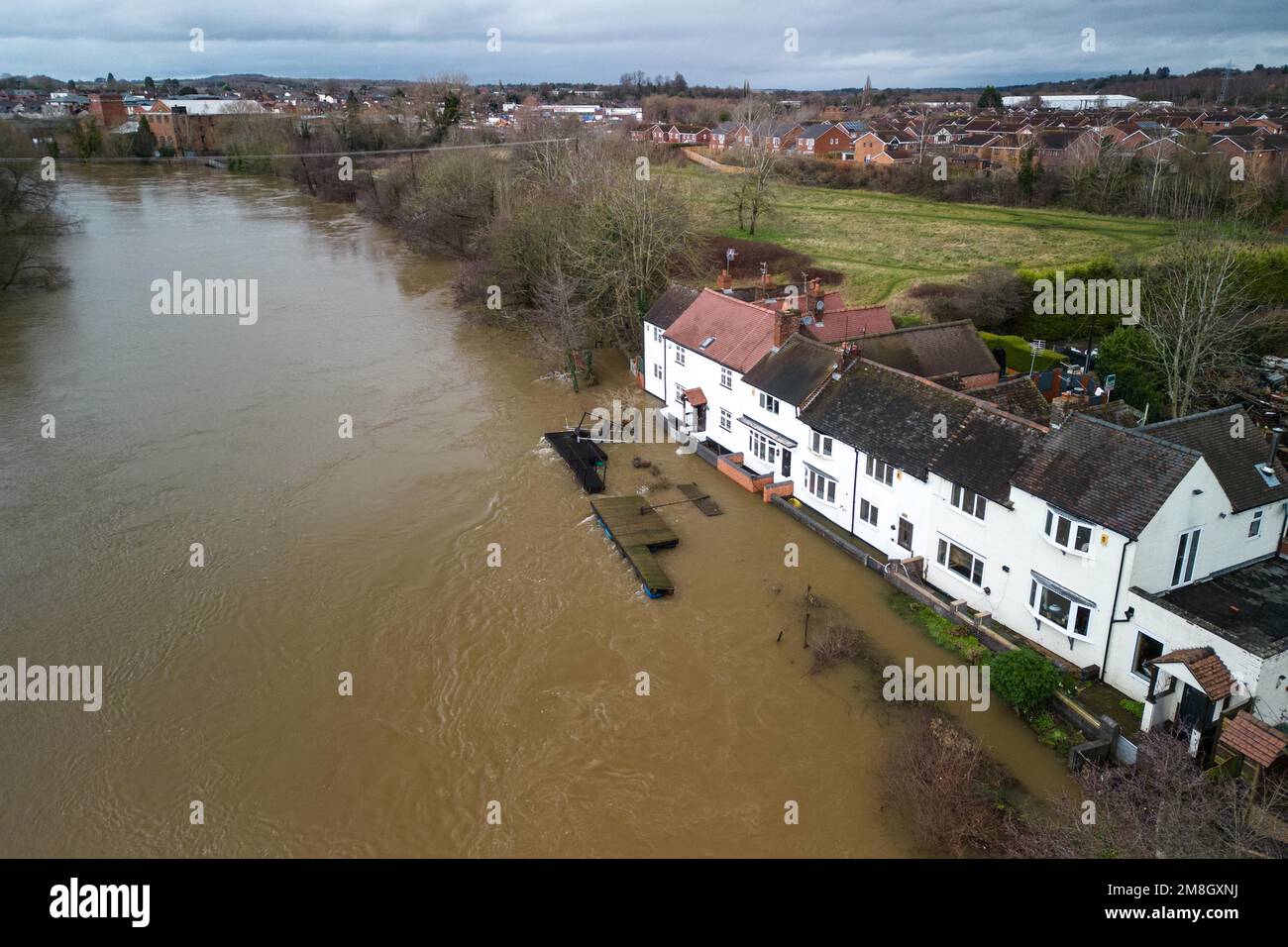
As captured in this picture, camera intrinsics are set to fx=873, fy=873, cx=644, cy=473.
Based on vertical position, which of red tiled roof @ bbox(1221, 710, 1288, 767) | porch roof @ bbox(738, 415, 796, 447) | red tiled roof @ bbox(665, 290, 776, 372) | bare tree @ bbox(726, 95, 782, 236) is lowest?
red tiled roof @ bbox(1221, 710, 1288, 767)

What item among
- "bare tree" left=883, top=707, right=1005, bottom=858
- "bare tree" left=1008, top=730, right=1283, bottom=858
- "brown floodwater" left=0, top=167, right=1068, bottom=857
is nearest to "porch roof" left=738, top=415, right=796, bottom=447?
"brown floodwater" left=0, top=167, right=1068, bottom=857

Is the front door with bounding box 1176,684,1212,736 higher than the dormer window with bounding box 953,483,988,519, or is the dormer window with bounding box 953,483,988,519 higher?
the dormer window with bounding box 953,483,988,519

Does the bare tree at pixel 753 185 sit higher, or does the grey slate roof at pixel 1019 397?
the bare tree at pixel 753 185

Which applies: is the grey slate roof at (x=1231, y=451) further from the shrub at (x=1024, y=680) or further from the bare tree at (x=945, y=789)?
the bare tree at (x=945, y=789)

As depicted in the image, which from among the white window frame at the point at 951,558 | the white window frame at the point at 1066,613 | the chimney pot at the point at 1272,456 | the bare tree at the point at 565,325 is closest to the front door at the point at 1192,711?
the white window frame at the point at 1066,613

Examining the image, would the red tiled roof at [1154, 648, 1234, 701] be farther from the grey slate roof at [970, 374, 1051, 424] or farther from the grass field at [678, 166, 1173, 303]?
the grass field at [678, 166, 1173, 303]

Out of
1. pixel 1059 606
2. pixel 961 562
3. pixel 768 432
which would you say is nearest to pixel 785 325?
pixel 768 432
